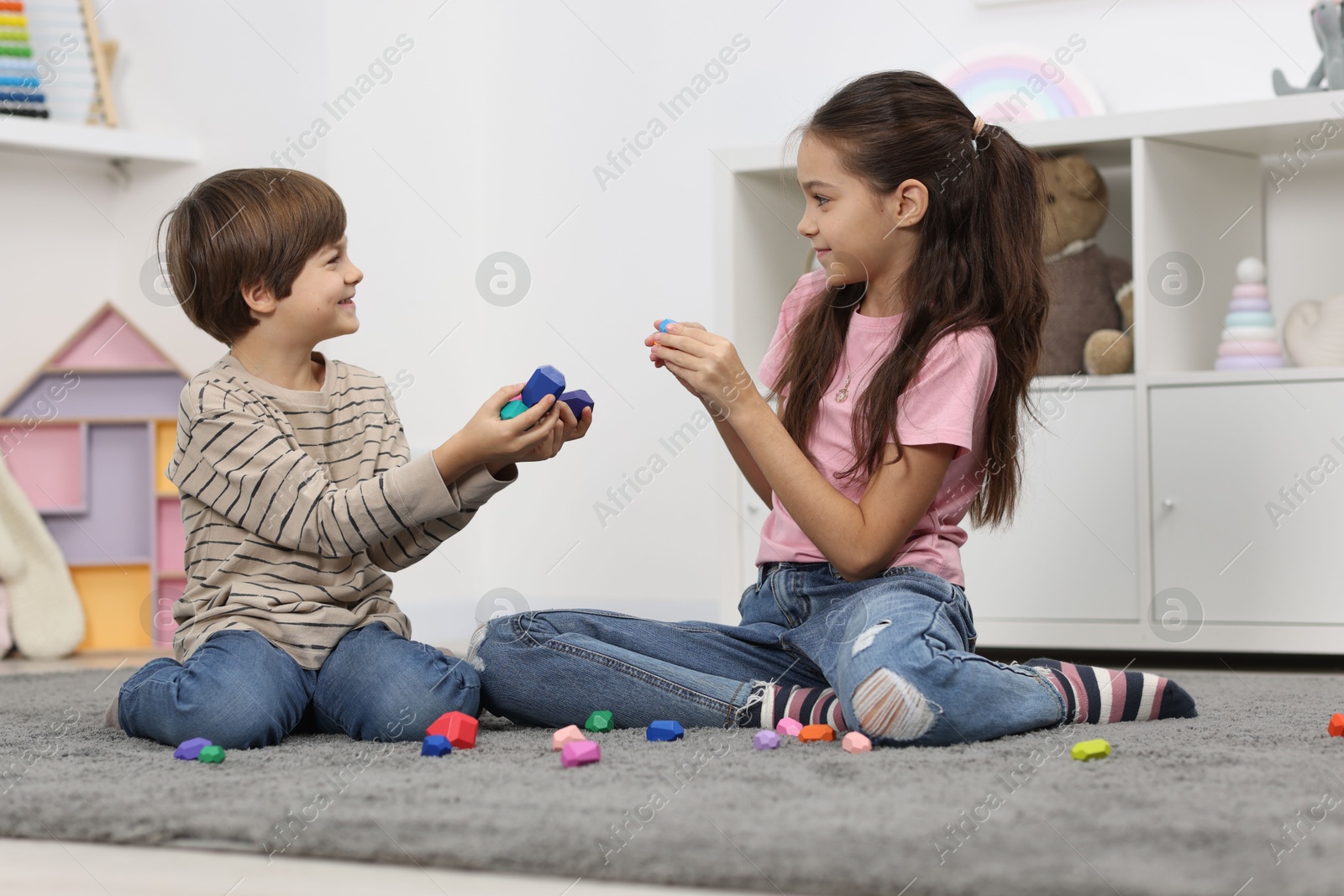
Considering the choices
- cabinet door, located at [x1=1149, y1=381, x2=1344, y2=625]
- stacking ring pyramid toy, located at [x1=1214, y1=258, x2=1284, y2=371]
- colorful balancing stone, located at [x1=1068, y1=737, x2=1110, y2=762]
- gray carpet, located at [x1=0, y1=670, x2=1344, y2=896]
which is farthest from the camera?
stacking ring pyramid toy, located at [x1=1214, y1=258, x2=1284, y2=371]

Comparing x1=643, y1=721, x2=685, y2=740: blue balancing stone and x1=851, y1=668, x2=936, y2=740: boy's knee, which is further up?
x1=851, y1=668, x2=936, y2=740: boy's knee

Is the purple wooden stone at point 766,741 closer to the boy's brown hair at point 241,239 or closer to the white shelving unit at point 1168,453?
the boy's brown hair at point 241,239

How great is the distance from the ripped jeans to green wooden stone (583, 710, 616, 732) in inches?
0.4

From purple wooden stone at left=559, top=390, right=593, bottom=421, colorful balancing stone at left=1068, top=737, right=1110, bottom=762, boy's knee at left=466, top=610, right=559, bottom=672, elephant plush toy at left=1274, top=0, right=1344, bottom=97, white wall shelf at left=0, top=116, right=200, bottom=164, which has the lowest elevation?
colorful balancing stone at left=1068, top=737, right=1110, bottom=762

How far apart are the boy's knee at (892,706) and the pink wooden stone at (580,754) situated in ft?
0.66

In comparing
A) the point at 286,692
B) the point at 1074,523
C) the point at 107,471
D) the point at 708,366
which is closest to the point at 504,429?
the point at 708,366

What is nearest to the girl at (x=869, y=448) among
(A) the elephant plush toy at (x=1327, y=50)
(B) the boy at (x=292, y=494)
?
(B) the boy at (x=292, y=494)

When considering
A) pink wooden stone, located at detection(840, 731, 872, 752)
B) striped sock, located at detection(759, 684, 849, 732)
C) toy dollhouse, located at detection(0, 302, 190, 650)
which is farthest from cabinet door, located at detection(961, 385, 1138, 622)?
toy dollhouse, located at detection(0, 302, 190, 650)

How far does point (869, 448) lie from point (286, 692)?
1.71ft

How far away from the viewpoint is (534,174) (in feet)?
7.89

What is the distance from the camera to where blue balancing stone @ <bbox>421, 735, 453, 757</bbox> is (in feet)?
3.26

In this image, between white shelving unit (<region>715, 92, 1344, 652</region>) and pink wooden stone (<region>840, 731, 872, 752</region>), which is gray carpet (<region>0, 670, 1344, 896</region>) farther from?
white shelving unit (<region>715, 92, 1344, 652</region>)

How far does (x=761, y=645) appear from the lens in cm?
117

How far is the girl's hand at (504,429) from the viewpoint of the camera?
1086 mm
